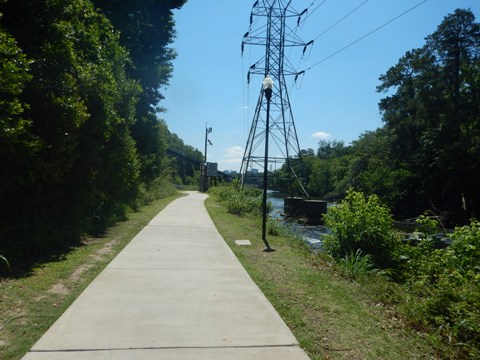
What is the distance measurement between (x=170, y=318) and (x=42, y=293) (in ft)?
6.87

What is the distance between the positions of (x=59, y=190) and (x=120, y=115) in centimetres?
386

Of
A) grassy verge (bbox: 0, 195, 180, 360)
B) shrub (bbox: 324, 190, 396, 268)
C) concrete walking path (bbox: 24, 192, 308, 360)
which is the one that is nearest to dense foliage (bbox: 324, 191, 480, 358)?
shrub (bbox: 324, 190, 396, 268)

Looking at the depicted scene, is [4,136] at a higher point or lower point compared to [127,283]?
higher

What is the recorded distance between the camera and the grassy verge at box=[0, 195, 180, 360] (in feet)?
12.6

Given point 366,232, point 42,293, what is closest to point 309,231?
point 366,232

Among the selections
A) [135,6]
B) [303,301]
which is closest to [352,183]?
[135,6]

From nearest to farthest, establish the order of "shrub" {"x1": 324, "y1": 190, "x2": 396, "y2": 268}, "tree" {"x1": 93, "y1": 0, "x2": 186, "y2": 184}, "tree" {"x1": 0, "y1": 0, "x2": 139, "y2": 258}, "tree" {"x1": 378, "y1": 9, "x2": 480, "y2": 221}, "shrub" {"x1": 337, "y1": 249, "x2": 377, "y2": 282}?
"shrub" {"x1": 337, "y1": 249, "x2": 377, "y2": 282} < "tree" {"x1": 0, "y1": 0, "x2": 139, "y2": 258} < "shrub" {"x1": 324, "y1": 190, "x2": 396, "y2": 268} < "tree" {"x1": 93, "y1": 0, "x2": 186, "y2": 184} < "tree" {"x1": 378, "y1": 9, "x2": 480, "y2": 221}

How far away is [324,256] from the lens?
8766 mm

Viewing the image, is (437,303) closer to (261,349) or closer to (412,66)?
(261,349)

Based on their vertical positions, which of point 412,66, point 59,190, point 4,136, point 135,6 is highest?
point 412,66

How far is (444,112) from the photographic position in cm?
3712

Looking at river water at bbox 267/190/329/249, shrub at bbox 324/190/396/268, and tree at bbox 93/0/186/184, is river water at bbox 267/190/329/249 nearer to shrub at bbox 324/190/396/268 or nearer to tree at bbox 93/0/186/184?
shrub at bbox 324/190/396/268

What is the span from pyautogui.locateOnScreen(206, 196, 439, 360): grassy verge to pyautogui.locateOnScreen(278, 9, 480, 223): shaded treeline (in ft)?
92.5

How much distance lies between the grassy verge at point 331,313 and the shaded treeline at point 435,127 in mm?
28183
